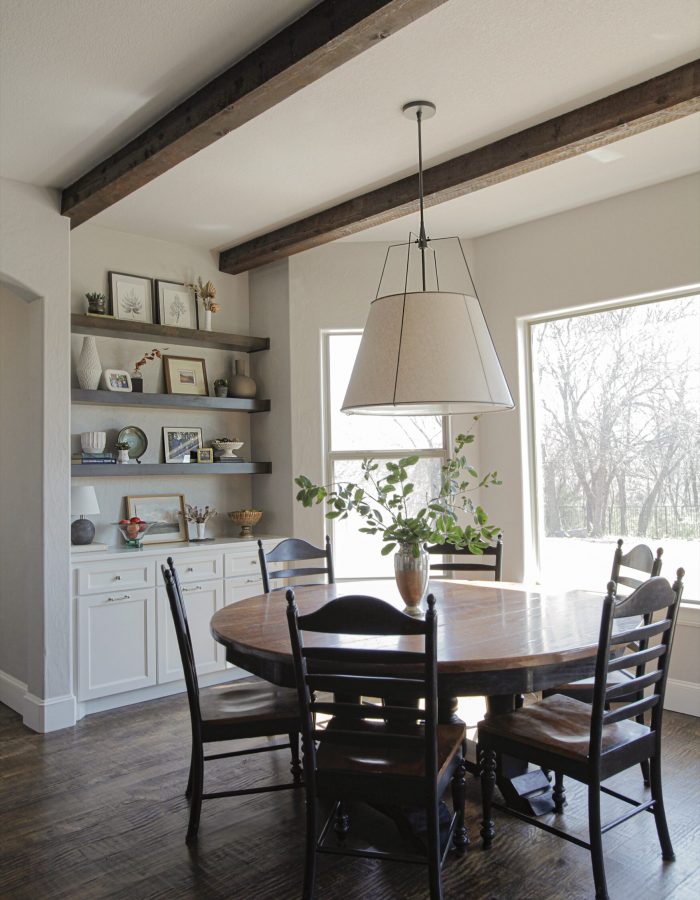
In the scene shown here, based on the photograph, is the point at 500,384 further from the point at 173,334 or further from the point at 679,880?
the point at 173,334

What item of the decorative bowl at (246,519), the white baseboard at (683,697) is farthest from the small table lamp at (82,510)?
the white baseboard at (683,697)

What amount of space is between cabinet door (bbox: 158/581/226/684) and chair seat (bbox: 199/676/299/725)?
4.79 ft

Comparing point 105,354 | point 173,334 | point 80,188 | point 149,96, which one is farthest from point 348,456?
point 149,96

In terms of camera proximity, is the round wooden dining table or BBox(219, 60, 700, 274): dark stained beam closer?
the round wooden dining table

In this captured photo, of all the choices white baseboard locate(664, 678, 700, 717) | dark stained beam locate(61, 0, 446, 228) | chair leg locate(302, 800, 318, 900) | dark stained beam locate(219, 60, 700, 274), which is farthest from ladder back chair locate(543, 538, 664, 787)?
dark stained beam locate(61, 0, 446, 228)

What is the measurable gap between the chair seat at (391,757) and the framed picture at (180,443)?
2.86m

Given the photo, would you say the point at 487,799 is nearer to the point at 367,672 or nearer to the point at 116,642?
the point at 367,672

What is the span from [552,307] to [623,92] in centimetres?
162

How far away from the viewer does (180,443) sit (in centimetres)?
492

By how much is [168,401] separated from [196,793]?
2.61 m

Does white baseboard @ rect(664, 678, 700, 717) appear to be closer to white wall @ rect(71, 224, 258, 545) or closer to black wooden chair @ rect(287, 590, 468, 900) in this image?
black wooden chair @ rect(287, 590, 468, 900)

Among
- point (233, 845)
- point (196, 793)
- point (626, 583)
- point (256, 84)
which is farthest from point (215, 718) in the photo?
point (256, 84)

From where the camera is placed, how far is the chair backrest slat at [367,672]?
2.00m

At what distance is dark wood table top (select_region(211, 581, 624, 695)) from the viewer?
2135 mm
